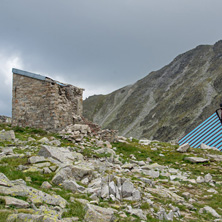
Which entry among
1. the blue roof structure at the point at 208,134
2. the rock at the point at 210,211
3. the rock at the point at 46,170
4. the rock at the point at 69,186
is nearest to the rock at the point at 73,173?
the rock at the point at 69,186

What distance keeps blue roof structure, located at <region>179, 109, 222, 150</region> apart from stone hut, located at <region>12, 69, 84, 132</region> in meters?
16.1

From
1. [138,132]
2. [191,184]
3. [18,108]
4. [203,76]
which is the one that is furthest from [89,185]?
[203,76]

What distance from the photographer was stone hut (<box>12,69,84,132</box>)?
19.2 meters

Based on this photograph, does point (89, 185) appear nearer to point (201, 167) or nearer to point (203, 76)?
point (201, 167)

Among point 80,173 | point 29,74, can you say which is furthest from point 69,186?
point 29,74

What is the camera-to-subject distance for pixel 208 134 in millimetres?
27766

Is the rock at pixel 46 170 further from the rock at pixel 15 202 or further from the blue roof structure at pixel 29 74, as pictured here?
the blue roof structure at pixel 29 74

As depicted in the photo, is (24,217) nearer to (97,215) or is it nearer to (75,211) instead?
(75,211)

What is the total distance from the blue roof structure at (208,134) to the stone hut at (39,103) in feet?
52.7

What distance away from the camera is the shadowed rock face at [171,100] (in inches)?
2499

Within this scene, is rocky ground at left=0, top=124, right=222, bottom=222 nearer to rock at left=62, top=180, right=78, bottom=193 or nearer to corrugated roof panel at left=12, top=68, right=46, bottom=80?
rock at left=62, top=180, right=78, bottom=193

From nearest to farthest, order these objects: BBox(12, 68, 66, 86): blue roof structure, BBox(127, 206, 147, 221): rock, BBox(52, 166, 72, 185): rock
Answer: BBox(127, 206, 147, 221): rock
BBox(52, 166, 72, 185): rock
BBox(12, 68, 66, 86): blue roof structure

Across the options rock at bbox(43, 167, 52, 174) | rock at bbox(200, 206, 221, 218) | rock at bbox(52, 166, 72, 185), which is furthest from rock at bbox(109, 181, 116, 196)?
rock at bbox(200, 206, 221, 218)

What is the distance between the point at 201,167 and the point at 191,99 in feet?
200
